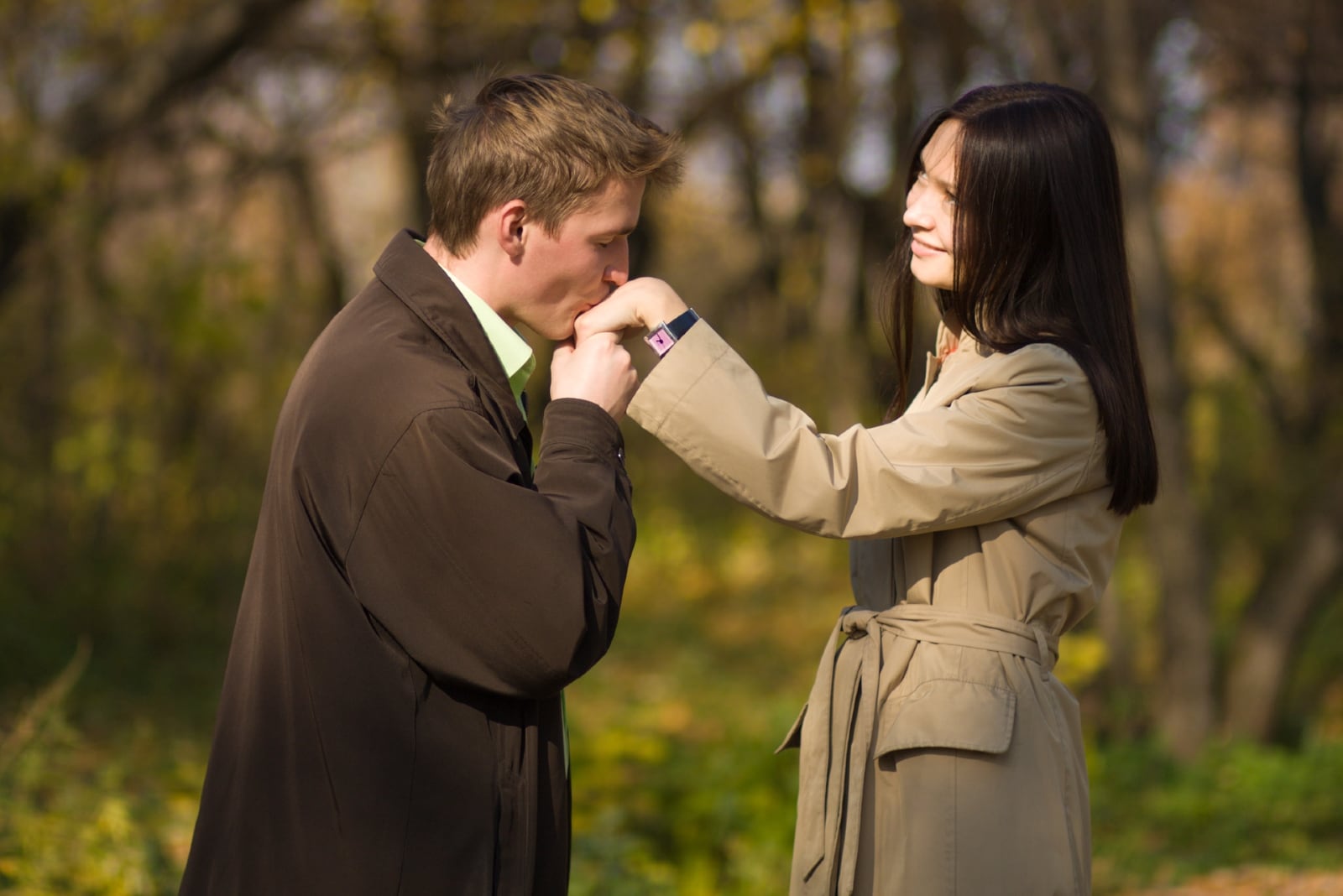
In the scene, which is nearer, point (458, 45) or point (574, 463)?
point (574, 463)

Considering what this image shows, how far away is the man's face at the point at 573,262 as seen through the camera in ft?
6.74

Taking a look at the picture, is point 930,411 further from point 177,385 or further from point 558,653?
point 177,385

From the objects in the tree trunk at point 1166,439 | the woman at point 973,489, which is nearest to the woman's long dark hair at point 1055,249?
the woman at point 973,489

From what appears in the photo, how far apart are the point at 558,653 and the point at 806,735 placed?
698 millimetres

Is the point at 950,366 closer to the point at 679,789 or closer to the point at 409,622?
the point at 409,622

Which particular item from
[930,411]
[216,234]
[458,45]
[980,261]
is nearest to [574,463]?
[930,411]

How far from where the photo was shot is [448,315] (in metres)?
1.94

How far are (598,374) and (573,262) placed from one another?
22 cm

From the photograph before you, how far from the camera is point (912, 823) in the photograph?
2119 mm

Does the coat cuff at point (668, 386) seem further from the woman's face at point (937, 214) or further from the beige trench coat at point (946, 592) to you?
the woman's face at point (937, 214)

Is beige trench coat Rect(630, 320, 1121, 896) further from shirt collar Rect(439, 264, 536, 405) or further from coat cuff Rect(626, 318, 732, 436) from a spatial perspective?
shirt collar Rect(439, 264, 536, 405)

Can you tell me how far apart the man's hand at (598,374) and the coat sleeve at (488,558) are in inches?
6.0

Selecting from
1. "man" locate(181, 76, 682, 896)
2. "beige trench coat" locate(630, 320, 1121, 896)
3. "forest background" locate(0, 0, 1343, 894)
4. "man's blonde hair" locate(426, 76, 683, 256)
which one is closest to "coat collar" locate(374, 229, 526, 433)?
"man" locate(181, 76, 682, 896)

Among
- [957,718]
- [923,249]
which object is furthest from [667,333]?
[957,718]
